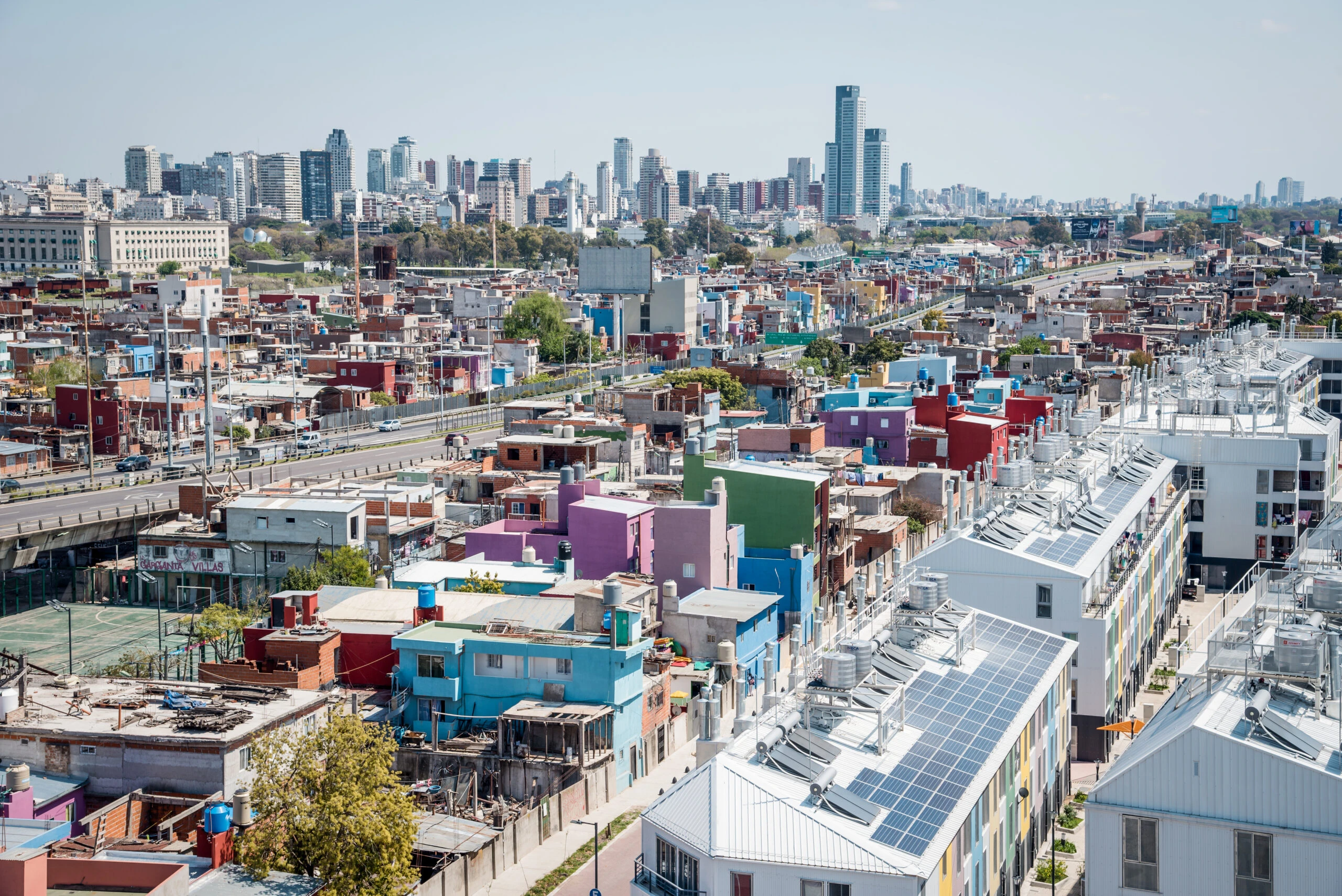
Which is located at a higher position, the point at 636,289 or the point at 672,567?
the point at 636,289

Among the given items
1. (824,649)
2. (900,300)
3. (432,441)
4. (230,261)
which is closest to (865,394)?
(432,441)

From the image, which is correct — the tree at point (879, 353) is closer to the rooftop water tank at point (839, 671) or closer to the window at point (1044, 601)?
the window at point (1044, 601)

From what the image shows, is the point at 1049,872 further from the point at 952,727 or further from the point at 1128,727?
the point at 1128,727

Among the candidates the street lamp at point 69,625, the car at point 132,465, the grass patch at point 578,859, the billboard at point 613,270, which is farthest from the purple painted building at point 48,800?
the billboard at point 613,270

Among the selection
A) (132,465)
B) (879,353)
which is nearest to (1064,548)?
(132,465)

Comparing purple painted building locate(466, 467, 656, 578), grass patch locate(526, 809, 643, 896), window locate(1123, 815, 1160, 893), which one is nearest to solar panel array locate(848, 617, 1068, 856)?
window locate(1123, 815, 1160, 893)

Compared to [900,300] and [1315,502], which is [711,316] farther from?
[1315,502]

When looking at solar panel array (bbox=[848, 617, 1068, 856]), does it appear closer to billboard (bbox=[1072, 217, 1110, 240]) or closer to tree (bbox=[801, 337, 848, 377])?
tree (bbox=[801, 337, 848, 377])

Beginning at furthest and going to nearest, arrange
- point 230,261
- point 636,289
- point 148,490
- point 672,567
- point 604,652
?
point 230,261 < point 636,289 < point 148,490 < point 672,567 < point 604,652
